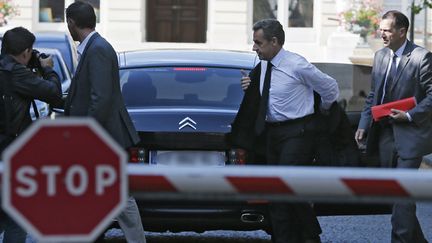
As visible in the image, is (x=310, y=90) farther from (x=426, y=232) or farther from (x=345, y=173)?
(x=345, y=173)

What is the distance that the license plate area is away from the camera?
8.27 meters

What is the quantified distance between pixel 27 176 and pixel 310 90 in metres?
4.55

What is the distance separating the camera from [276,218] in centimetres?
812

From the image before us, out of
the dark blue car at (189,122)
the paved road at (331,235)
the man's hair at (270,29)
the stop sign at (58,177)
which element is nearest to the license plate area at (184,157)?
the dark blue car at (189,122)

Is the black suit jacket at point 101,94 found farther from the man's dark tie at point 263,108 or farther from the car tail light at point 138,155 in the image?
the man's dark tie at point 263,108

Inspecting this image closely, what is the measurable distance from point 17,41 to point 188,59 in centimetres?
223

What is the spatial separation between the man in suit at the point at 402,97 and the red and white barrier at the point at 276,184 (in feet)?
14.1

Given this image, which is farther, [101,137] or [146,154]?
[146,154]

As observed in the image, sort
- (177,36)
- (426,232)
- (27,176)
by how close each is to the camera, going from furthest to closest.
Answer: (177,36) < (426,232) < (27,176)

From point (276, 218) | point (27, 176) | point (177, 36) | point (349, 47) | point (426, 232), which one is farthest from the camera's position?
point (177, 36)

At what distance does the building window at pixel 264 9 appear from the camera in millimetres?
39406

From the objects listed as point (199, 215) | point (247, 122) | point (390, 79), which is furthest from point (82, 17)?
point (390, 79)

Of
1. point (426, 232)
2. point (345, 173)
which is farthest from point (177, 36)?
point (345, 173)

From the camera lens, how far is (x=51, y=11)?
3934 centimetres
